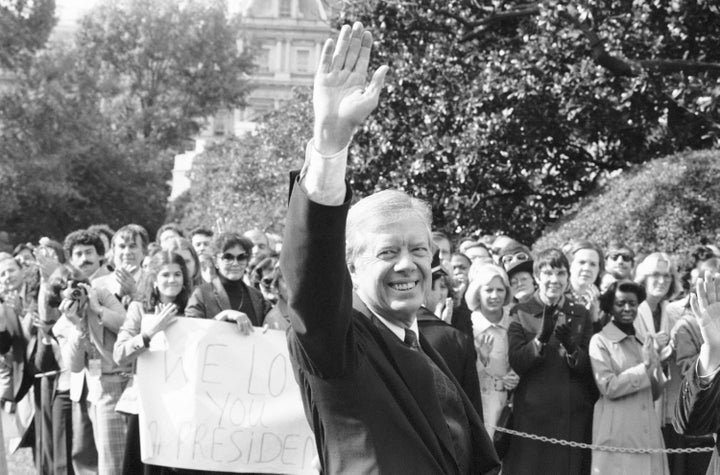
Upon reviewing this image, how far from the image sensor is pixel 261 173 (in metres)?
27.9

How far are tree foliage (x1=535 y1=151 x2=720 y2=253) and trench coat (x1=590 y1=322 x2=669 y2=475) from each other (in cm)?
490

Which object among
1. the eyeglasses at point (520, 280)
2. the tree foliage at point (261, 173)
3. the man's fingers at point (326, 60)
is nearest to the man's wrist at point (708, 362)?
the man's fingers at point (326, 60)

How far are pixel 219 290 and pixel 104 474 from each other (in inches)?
58.4

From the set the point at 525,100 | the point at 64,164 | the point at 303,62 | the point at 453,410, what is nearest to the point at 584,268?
the point at 453,410

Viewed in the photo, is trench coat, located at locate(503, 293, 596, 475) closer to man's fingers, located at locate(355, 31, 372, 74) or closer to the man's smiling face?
the man's smiling face

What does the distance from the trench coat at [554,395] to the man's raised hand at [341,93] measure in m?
4.85

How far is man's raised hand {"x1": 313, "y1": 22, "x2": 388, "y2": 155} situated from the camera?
2.85 m

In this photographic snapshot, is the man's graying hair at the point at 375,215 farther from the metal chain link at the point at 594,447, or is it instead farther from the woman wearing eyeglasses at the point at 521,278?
the woman wearing eyeglasses at the point at 521,278

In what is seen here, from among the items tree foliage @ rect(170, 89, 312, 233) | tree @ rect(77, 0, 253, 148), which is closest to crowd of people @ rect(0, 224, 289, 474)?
tree foliage @ rect(170, 89, 312, 233)

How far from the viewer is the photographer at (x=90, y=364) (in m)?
7.91

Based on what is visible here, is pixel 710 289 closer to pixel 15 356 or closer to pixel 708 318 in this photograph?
pixel 708 318

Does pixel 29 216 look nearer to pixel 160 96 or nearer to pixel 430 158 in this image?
pixel 160 96

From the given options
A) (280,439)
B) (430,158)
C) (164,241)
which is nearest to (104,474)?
(280,439)

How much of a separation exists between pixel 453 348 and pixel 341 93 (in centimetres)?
306
